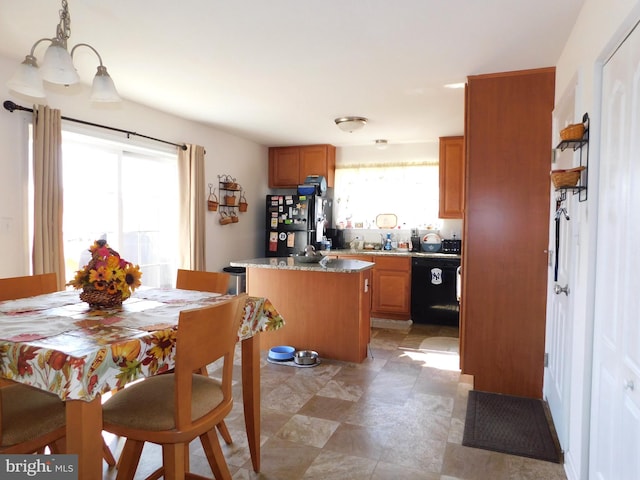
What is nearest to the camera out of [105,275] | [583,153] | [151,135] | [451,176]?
[105,275]

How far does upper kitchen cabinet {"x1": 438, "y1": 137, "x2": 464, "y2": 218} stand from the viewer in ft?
17.0

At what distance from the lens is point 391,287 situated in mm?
5207

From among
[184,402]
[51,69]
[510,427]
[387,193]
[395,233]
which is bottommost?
[510,427]

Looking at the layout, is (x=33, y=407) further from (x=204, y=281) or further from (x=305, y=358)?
(x=305, y=358)

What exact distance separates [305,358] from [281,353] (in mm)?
228

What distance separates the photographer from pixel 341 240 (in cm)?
615

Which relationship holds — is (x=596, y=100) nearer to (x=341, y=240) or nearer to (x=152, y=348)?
(x=152, y=348)

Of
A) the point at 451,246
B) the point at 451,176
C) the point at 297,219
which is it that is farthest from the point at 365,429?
the point at 451,176

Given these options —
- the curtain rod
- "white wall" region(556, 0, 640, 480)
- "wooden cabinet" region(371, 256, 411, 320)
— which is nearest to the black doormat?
"white wall" region(556, 0, 640, 480)

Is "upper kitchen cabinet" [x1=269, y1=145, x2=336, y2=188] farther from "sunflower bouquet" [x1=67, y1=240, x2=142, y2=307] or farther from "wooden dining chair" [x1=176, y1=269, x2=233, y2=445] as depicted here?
"sunflower bouquet" [x1=67, y1=240, x2=142, y2=307]

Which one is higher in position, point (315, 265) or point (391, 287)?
point (315, 265)

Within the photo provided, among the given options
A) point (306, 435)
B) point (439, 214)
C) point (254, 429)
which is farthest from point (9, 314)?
point (439, 214)

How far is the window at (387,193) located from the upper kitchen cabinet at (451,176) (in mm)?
363

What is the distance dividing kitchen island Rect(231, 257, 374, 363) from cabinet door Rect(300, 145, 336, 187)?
7.62ft
